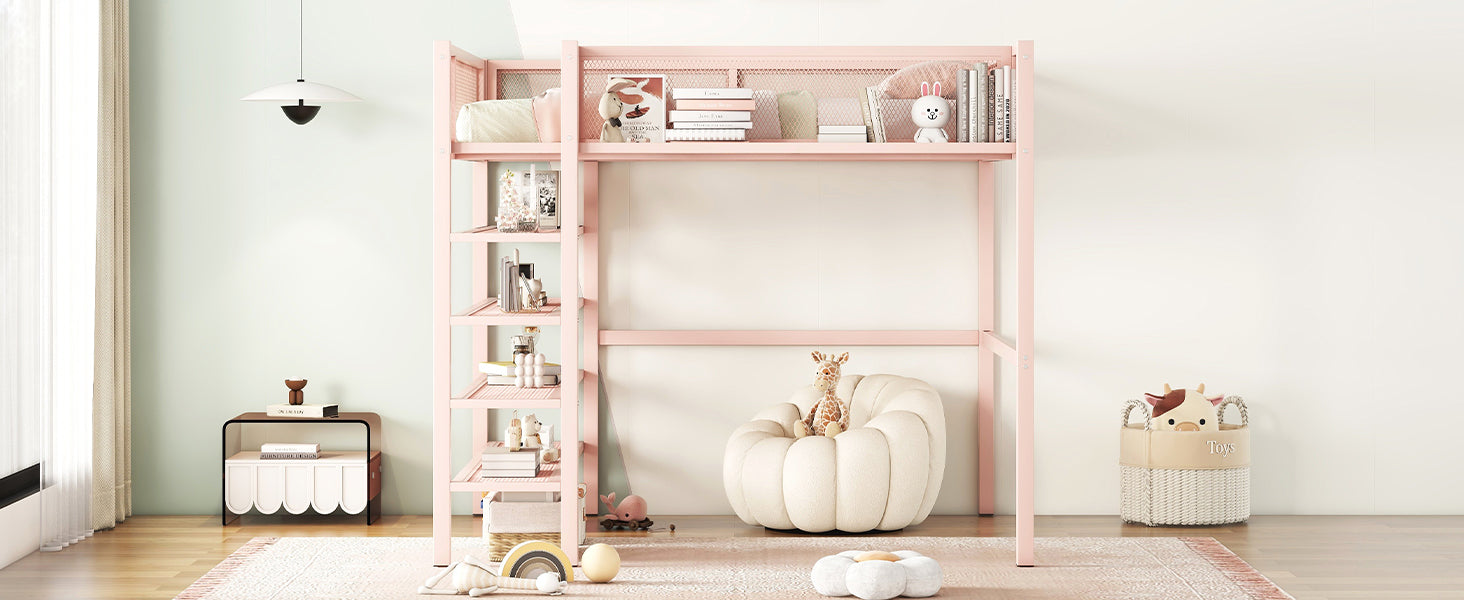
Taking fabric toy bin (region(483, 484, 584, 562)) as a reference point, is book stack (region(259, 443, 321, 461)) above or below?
above

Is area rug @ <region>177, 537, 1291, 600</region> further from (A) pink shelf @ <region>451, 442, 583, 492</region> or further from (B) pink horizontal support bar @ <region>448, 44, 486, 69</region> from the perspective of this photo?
(B) pink horizontal support bar @ <region>448, 44, 486, 69</region>

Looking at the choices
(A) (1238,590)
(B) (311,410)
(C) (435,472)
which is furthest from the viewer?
(B) (311,410)

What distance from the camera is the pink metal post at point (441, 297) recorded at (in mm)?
3635

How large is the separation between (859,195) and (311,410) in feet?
7.23

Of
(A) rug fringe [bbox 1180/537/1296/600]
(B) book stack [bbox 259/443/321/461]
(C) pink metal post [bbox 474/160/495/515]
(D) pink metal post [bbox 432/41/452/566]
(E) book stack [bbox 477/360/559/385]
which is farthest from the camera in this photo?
(C) pink metal post [bbox 474/160/495/515]

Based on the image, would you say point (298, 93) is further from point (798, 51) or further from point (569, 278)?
point (798, 51)

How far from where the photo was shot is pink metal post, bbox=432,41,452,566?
363cm

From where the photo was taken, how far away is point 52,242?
3.97 metres

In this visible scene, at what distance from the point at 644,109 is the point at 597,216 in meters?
0.68

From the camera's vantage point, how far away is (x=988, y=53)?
12.6 ft

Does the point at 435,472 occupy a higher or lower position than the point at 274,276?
lower

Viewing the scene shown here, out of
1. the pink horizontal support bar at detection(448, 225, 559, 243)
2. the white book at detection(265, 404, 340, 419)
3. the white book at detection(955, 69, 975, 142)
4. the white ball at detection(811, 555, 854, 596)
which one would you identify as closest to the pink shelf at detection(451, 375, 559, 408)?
the pink horizontal support bar at detection(448, 225, 559, 243)

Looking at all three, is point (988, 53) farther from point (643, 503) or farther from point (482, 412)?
point (482, 412)

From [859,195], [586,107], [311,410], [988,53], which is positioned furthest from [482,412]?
[988,53]
